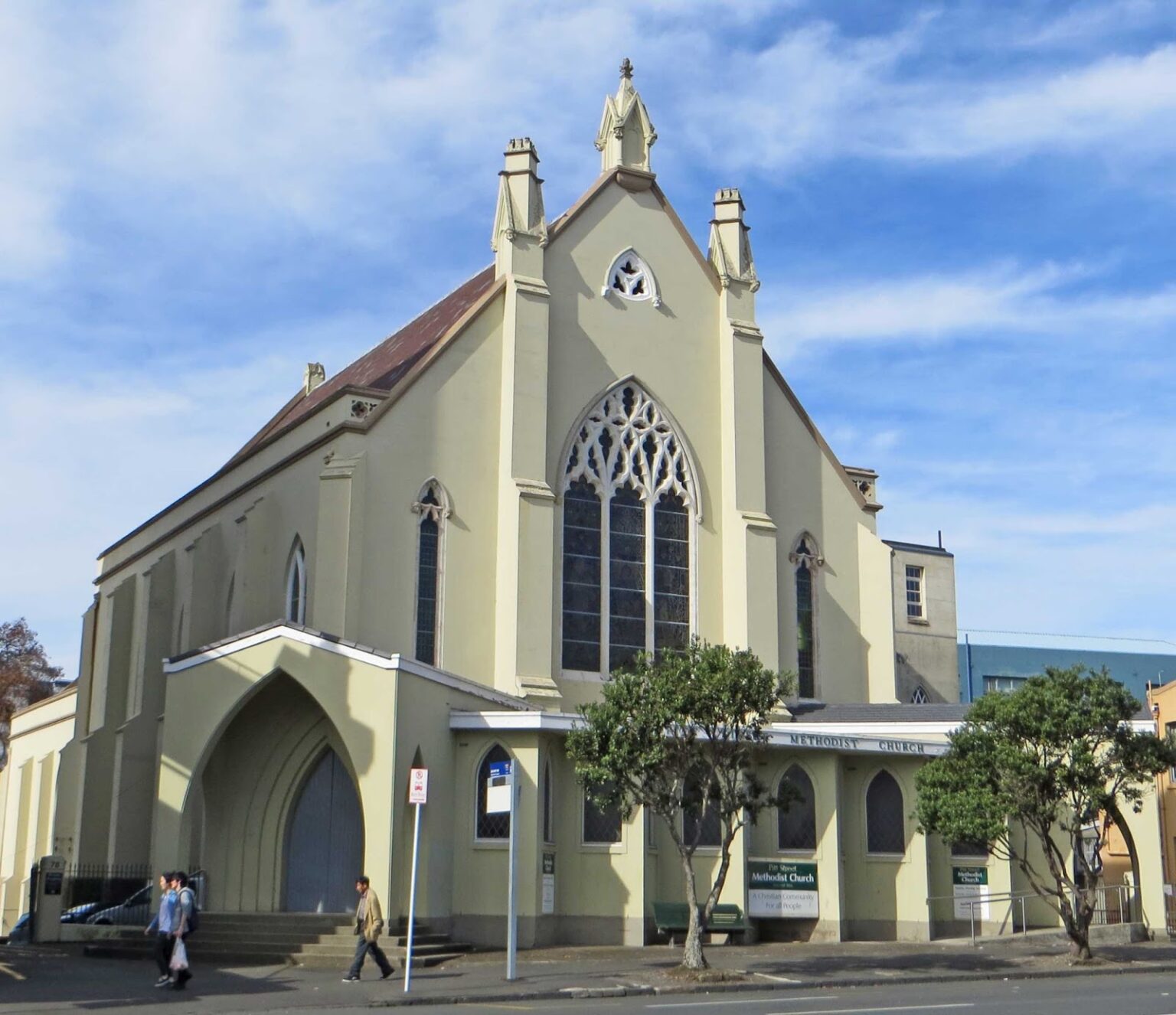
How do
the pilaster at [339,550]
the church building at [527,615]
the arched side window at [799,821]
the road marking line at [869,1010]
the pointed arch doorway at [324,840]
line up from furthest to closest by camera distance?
the pilaster at [339,550]
the arched side window at [799,821]
the pointed arch doorway at [324,840]
the church building at [527,615]
the road marking line at [869,1010]

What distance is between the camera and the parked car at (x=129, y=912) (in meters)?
30.7

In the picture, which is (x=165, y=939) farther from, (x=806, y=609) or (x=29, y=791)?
(x=29, y=791)

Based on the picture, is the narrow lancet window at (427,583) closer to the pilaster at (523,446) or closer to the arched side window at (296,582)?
the pilaster at (523,446)

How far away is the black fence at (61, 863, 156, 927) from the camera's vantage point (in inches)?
1262

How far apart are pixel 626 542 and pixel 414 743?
9604 mm

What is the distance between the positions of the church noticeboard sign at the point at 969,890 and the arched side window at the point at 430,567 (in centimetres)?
1100

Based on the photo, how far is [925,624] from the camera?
47344 mm

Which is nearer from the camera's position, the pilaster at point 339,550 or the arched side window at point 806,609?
the pilaster at point 339,550

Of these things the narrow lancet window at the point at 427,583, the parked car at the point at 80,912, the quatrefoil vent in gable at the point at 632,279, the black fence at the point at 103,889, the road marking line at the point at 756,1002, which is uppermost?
the quatrefoil vent in gable at the point at 632,279

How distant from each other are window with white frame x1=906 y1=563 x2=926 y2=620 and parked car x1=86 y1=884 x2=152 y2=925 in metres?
24.4

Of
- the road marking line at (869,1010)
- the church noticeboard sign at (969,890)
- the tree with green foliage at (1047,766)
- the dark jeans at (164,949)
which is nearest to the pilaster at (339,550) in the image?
the dark jeans at (164,949)

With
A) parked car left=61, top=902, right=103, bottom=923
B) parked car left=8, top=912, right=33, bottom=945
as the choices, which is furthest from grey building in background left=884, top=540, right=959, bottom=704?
parked car left=8, top=912, right=33, bottom=945

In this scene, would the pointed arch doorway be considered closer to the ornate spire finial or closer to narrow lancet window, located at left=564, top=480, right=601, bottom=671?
narrow lancet window, located at left=564, top=480, right=601, bottom=671

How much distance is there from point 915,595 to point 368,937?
97.9 feet
